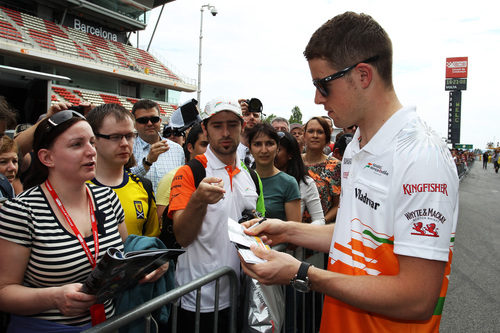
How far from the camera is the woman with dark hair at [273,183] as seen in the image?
10.8ft

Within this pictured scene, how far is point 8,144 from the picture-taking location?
343cm

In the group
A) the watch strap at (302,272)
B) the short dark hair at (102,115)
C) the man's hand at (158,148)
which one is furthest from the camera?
the man's hand at (158,148)

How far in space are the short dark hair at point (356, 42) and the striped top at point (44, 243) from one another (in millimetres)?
1575

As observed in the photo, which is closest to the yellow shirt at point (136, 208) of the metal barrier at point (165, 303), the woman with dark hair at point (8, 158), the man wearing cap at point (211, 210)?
the man wearing cap at point (211, 210)

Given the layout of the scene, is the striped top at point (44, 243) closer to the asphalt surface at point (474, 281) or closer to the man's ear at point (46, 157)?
the man's ear at point (46, 157)

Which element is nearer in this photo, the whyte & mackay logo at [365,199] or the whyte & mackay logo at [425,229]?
the whyte & mackay logo at [425,229]

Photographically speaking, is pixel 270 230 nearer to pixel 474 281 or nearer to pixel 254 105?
pixel 254 105

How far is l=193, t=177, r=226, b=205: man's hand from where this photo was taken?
2074 mm

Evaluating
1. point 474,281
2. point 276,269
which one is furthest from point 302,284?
point 474,281

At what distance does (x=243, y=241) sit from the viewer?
171 centimetres

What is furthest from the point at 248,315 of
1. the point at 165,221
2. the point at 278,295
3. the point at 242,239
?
the point at 165,221

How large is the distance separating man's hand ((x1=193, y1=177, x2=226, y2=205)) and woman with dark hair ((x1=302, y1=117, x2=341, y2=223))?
193cm

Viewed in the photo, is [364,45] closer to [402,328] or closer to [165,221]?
[402,328]

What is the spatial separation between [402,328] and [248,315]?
40.0 inches
